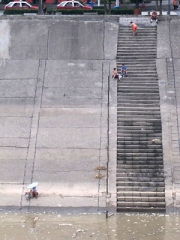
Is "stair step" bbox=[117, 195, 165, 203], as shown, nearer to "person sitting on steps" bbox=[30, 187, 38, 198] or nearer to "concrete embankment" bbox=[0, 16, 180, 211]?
"concrete embankment" bbox=[0, 16, 180, 211]

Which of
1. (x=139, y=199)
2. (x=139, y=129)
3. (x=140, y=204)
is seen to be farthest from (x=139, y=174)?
(x=139, y=129)

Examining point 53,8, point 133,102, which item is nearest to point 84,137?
point 133,102

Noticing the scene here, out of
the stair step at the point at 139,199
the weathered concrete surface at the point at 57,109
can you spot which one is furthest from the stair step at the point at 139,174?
the stair step at the point at 139,199

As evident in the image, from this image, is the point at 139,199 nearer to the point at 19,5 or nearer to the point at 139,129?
the point at 139,129

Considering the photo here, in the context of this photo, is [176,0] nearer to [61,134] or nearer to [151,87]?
[151,87]

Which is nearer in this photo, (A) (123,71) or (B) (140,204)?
(B) (140,204)

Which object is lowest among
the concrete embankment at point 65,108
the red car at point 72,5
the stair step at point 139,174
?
the stair step at point 139,174

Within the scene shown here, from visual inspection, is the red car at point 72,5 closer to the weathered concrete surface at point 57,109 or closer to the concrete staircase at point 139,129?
the weathered concrete surface at point 57,109
